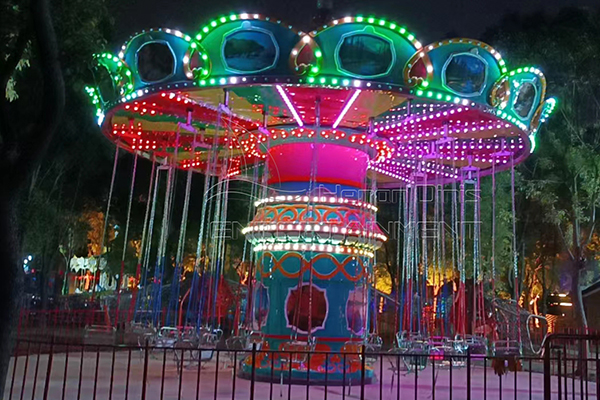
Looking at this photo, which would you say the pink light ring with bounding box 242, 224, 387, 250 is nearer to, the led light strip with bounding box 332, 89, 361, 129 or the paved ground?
the led light strip with bounding box 332, 89, 361, 129

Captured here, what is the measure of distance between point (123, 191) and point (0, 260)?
683 inches

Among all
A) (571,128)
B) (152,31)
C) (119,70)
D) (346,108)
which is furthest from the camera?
(571,128)

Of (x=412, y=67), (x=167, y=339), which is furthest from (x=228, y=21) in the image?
(x=167, y=339)

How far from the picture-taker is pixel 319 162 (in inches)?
416

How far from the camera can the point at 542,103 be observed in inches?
366

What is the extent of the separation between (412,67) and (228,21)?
219 centimetres

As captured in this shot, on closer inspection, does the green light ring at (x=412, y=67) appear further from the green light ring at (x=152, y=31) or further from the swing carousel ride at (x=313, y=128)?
the green light ring at (x=152, y=31)

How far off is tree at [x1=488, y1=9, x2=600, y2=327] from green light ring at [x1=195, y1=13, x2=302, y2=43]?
12582 mm

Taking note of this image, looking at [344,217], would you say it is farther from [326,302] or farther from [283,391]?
[283,391]

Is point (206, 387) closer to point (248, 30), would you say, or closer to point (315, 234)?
point (315, 234)

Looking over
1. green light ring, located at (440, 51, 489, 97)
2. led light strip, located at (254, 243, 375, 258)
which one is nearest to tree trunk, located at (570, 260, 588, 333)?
led light strip, located at (254, 243, 375, 258)

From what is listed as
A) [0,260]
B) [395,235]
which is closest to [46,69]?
[0,260]

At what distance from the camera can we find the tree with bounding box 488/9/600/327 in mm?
17734

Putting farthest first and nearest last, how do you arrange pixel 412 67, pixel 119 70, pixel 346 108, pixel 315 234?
pixel 315 234, pixel 346 108, pixel 119 70, pixel 412 67
